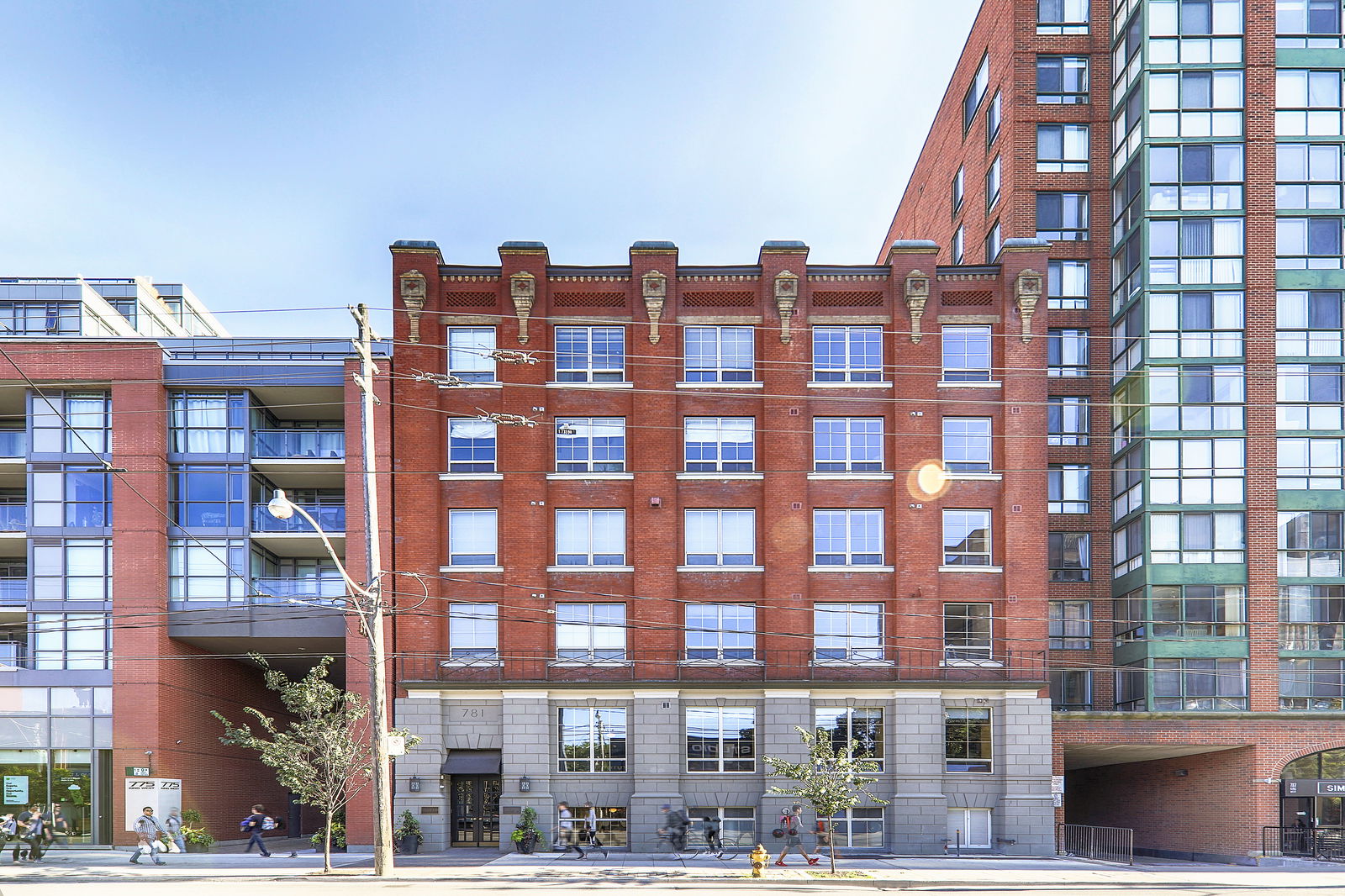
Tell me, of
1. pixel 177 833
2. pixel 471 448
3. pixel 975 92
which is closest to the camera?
pixel 177 833

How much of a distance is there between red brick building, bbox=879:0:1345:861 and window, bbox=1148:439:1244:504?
67 millimetres

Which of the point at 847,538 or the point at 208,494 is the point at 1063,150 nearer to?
the point at 847,538

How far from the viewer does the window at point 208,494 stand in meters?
35.2

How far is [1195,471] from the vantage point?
36406 millimetres

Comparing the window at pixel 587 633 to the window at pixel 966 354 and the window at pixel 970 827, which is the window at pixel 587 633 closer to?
the window at pixel 970 827

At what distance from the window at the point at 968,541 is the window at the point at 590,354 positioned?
12329 mm

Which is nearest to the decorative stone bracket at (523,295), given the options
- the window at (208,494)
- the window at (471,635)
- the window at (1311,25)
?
the window at (471,635)

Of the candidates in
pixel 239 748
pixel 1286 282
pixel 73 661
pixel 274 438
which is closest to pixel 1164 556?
pixel 1286 282

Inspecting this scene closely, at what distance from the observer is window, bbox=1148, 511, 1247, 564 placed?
36062 millimetres

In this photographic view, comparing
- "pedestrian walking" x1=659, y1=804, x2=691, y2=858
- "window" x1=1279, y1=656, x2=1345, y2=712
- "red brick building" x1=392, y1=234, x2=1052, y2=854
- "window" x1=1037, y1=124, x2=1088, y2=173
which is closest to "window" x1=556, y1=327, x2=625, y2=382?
"red brick building" x1=392, y1=234, x2=1052, y2=854

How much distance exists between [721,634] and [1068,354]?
17985mm

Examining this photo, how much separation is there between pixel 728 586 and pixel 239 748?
67.1ft

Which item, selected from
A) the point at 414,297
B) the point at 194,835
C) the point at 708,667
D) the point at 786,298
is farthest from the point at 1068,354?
the point at 194,835

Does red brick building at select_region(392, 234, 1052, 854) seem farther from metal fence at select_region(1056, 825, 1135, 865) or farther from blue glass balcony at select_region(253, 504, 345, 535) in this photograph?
blue glass balcony at select_region(253, 504, 345, 535)
